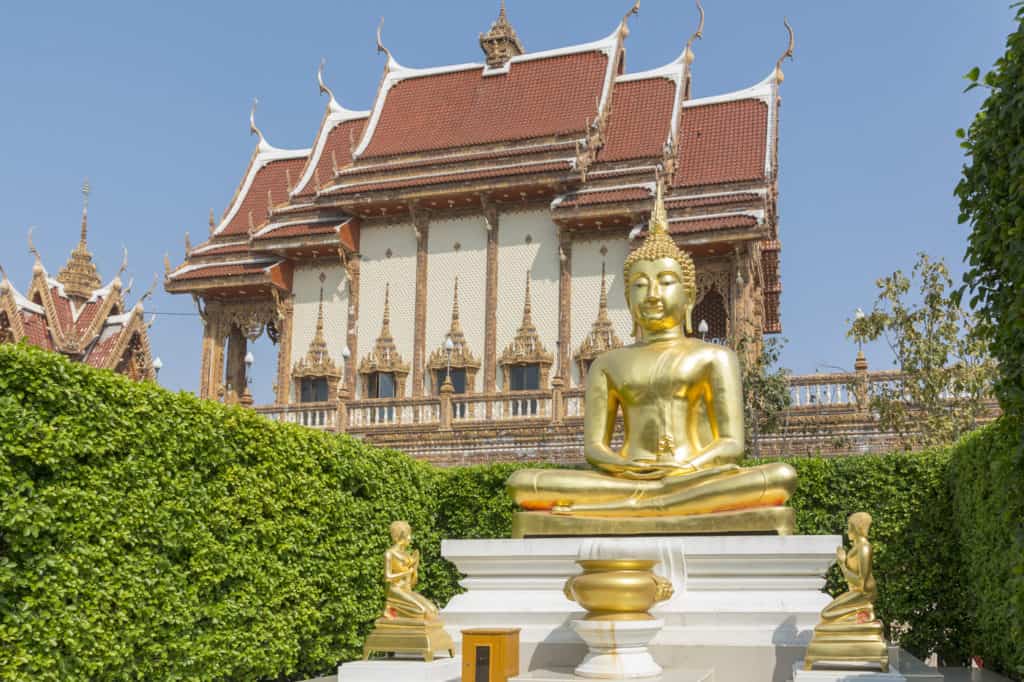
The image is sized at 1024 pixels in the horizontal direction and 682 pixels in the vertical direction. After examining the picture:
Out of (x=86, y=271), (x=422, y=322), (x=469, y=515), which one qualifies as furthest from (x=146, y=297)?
(x=469, y=515)

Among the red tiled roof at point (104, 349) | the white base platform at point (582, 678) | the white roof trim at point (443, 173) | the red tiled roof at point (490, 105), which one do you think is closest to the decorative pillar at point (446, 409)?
the white roof trim at point (443, 173)

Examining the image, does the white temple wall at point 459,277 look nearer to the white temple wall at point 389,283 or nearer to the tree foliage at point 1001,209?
the white temple wall at point 389,283

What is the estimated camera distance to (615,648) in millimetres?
4914

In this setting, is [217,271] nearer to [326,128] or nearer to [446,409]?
[326,128]

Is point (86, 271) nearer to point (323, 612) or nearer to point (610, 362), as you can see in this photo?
point (323, 612)

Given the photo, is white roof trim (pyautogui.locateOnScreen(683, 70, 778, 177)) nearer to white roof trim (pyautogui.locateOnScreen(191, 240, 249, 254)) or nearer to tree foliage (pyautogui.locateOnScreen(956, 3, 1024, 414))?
white roof trim (pyautogui.locateOnScreen(191, 240, 249, 254))

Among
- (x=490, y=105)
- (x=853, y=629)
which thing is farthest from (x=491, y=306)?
(x=853, y=629)

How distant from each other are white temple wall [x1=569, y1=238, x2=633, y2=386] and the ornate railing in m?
2.01

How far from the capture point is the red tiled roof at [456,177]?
1897 centimetres

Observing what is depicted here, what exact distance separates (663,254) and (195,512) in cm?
349

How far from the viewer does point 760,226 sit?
58.2 feet

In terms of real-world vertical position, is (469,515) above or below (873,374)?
below

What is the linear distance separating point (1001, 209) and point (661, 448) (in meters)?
2.88

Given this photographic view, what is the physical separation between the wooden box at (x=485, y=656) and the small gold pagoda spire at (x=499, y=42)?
62.4 feet
